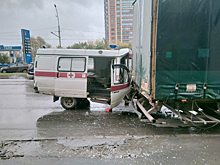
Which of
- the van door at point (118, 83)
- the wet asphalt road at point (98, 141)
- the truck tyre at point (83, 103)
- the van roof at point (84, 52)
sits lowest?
the wet asphalt road at point (98, 141)

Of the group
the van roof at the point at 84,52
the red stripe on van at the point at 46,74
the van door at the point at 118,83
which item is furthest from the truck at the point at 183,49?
the red stripe on van at the point at 46,74

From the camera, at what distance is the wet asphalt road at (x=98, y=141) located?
3.64 m

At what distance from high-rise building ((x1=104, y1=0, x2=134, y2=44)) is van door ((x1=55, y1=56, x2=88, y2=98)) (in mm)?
106475

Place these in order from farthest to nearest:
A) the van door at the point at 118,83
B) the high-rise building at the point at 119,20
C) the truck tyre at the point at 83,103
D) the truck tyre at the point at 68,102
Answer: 1. the high-rise building at the point at 119,20
2. the truck tyre at the point at 83,103
3. the truck tyre at the point at 68,102
4. the van door at the point at 118,83

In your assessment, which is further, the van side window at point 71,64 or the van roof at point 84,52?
the van side window at point 71,64

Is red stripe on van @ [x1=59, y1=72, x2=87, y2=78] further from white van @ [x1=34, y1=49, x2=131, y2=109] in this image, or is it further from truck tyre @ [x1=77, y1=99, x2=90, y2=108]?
truck tyre @ [x1=77, y1=99, x2=90, y2=108]

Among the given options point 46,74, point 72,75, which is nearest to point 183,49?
point 72,75

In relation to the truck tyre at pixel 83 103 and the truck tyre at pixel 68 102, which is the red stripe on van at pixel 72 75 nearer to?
the truck tyre at pixel 68 102

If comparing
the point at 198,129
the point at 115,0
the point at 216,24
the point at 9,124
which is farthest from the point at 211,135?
the point at 115,0

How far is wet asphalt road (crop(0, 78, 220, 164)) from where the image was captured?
3.64 metres

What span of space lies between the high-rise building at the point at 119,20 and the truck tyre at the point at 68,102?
10636 cm

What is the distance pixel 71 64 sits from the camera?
6770 millimetres

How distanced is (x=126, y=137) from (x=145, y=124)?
3.89ft

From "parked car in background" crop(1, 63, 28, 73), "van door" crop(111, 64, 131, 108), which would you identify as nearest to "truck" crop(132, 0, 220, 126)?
"van door" crop(111, 64, 131, 108)
